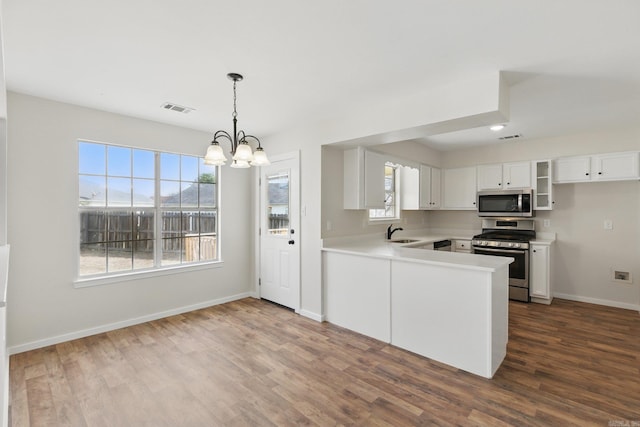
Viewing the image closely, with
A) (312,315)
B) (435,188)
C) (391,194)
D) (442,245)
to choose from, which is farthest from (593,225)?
(312,315)

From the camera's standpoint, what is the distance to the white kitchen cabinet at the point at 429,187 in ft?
17.4

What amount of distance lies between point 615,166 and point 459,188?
2.04 metres

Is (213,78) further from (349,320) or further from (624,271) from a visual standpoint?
(624,271)

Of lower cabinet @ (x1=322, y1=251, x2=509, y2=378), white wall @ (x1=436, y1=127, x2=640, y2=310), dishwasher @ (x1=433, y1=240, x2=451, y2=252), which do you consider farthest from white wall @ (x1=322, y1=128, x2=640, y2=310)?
dishwasher @ (x1=433, y1=240, x2=451, y2=252)

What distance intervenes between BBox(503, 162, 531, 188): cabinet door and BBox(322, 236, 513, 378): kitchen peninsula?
8.60ft

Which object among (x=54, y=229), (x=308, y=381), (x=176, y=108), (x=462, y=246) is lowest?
(x=308, y=381)

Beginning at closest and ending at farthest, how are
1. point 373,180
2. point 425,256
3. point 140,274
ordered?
point 425,256 < point 140,274 < point 373,180

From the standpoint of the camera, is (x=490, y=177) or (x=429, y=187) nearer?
(x=490, y=177)

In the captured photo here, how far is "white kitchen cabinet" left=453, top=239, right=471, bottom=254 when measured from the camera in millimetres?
5285

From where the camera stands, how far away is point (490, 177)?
5258 mm

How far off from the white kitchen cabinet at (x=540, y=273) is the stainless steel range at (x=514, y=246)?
8 cm

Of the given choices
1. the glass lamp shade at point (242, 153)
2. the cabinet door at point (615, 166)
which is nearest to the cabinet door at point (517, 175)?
the cabinet door at point (615, 166)

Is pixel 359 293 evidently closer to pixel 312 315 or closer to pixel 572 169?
pixel 312 315

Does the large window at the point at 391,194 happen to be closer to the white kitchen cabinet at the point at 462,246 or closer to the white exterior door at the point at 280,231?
the white kitchen cabinet at the point at 462,246
